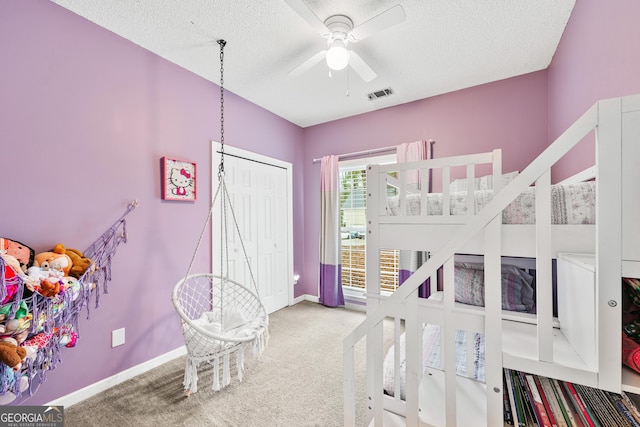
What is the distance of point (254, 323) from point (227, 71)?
7.42 ft

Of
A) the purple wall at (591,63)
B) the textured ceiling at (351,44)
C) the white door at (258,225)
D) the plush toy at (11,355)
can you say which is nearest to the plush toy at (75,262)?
the plush toy at (11,355)

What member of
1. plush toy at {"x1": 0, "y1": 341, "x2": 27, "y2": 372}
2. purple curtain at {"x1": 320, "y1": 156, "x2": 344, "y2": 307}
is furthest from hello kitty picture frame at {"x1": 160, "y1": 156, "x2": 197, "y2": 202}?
purple curtain at {"x1": 320, "y1": 156, "x2": 344, "y2": 307}

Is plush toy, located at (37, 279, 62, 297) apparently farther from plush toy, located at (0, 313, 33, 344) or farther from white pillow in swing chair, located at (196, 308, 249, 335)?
white pillow in swing chair, located at (196, 308, 249, 335)

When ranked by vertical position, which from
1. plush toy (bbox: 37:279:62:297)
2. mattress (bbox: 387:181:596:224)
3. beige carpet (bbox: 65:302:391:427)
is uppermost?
mattress (bbox: 387:181:596:224)

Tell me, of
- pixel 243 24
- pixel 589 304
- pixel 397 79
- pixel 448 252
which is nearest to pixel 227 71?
pixel 243 24

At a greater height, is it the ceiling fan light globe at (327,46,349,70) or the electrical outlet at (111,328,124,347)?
the ceiling fan light globe at (327,46,349,70)

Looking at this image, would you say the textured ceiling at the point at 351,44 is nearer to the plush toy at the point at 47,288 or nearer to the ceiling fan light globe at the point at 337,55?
the ceiling fan light globe at the point at 337,55

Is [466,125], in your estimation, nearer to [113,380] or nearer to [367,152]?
[367,152]

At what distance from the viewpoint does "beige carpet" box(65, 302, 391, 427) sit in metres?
1.64

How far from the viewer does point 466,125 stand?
9.38 ft

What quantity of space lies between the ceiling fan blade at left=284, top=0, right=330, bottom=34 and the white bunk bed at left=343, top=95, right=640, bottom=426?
1.00 metres

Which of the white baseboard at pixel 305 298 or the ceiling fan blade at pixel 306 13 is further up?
the ceiling fan blade at pixel 306 13

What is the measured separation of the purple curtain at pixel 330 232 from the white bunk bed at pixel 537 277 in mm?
2060

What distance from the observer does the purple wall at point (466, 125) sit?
8.42ft
